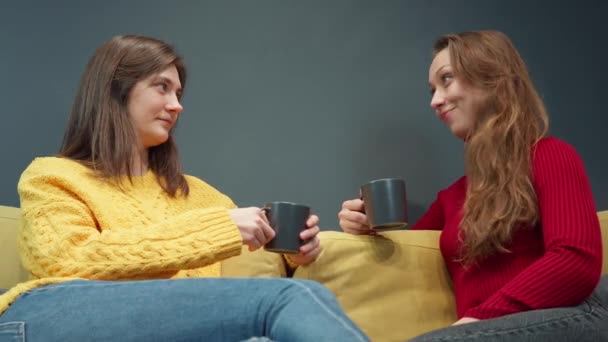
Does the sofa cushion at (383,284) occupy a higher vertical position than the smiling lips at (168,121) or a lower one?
lower

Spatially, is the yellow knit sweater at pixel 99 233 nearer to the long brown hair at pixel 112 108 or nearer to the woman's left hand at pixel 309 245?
the long brown hair at pixel 112 108

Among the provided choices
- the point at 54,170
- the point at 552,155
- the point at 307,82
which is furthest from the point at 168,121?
the point at 552,155

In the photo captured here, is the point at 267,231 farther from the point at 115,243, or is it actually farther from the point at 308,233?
the point at 115,243

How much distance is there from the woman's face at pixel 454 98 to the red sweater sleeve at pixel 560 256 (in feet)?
0.91

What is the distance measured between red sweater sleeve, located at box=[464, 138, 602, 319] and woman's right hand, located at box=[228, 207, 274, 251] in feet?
1.46

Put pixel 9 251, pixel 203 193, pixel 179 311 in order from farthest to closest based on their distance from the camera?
pixel 203 193 < pixel 9 251 < pixel 179 311

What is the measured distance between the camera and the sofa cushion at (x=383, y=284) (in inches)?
65.8

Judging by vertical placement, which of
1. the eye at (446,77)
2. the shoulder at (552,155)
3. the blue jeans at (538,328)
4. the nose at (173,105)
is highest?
the eye at (446,77)

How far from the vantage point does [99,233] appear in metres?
1.38

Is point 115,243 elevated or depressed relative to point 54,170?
depressed

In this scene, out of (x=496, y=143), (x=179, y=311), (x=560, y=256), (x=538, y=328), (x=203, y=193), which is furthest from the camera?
(x=203, y=193)

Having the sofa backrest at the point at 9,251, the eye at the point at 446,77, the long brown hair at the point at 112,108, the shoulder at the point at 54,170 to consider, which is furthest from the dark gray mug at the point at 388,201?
the sofa backrest at the point at 9,251

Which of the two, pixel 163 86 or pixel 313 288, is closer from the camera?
pixel 313 288

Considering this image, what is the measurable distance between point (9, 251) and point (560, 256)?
1.26 metres
